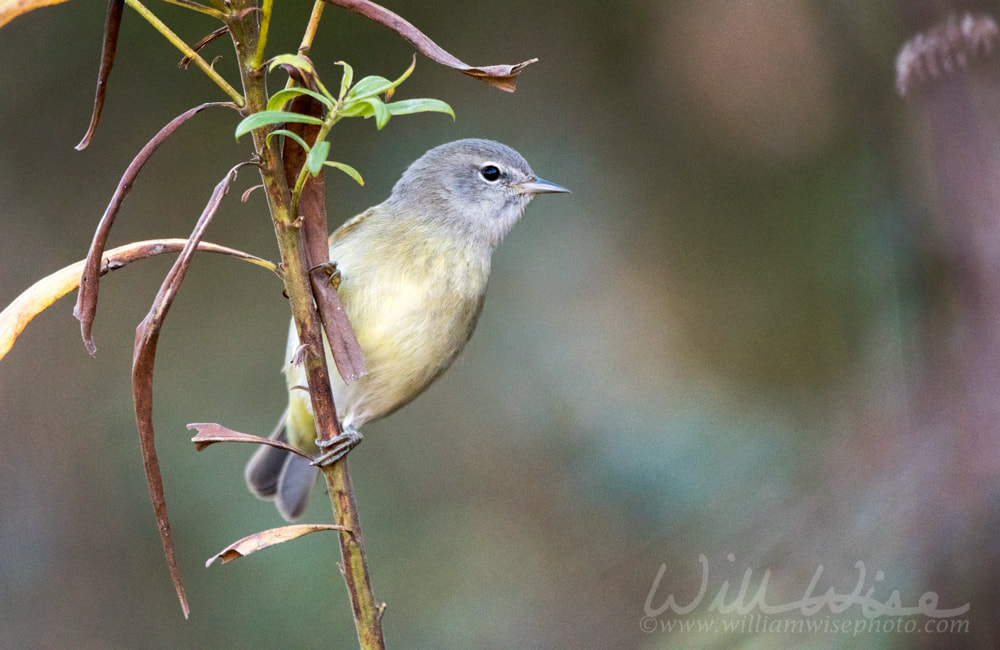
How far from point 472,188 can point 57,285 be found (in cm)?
226

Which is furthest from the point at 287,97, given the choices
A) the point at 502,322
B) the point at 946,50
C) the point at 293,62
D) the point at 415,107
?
the point at 502,322

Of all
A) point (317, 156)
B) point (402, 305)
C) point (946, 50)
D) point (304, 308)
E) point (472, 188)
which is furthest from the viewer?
point (472, 188)

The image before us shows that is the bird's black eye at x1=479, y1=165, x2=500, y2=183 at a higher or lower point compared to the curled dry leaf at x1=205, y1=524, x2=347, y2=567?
higher

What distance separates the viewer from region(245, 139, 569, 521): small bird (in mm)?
2895

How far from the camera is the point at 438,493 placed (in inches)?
175

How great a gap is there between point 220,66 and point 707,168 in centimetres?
267

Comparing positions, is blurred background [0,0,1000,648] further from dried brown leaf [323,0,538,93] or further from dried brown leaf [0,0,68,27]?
dried brown leaf [0,0,68,27]

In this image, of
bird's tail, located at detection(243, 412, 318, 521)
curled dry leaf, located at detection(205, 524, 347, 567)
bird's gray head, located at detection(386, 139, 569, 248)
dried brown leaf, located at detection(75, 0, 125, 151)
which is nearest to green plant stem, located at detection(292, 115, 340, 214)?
dried brown leaf, located at detection(75, 0, 125, 151)

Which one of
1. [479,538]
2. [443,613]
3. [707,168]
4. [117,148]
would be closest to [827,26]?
[707,168]

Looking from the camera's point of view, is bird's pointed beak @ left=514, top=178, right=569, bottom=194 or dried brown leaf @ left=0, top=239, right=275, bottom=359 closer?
dried brown leaf @ left=0, top=239, right=275, bottom=359

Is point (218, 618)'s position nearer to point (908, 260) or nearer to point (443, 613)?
point (443, 613)

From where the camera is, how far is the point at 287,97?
1.17m

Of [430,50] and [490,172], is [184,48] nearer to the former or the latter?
[430,50]

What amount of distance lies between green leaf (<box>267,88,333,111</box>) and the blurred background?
2.36 meters
